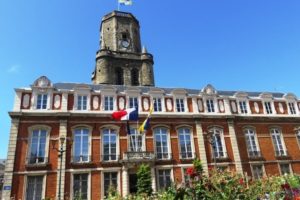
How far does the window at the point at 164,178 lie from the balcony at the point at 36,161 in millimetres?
9900

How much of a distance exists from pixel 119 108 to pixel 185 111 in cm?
680

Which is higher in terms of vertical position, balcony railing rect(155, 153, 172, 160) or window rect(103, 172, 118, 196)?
balcony railing rect(155, 153, 172, 160)

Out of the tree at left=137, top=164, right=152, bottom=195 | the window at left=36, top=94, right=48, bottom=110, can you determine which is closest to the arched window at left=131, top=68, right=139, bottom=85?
the window at left=36, top=94, right=48, bottom=110

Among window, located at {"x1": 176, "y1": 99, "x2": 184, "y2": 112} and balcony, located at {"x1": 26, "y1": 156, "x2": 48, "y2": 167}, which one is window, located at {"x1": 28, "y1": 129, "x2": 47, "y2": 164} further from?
window, located at {"x1": 176, "y1": 99, "x2": 184, "y2": 112}

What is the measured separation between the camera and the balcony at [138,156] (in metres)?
22.8

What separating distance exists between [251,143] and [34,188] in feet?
69.7

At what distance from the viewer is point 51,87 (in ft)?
78.7

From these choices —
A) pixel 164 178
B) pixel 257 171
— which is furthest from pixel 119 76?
pixel 257 171

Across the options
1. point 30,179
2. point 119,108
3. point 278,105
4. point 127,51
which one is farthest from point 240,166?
point 127,51

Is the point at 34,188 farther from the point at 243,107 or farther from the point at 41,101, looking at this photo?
the point at 243,107

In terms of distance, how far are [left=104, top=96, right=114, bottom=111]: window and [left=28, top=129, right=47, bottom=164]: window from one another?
19.2ft

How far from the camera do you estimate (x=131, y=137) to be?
24.4 meters

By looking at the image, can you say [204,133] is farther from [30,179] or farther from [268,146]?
[30,179]

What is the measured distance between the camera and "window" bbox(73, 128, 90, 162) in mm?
22487
